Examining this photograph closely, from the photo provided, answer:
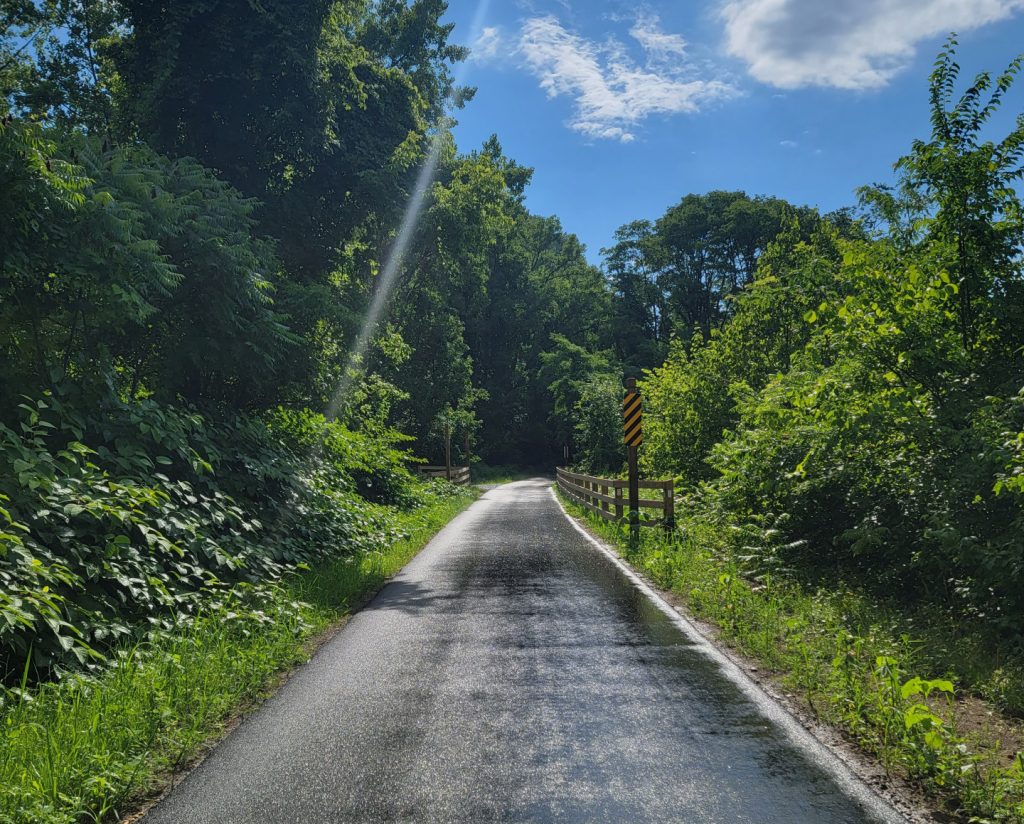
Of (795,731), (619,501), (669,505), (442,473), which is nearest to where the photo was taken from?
(795,731)

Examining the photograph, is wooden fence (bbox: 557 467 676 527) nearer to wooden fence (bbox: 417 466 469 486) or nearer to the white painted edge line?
the white painted edge line

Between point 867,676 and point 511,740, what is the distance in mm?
2501

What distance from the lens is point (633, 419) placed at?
49.0 ft

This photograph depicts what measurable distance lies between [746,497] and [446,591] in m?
4.43

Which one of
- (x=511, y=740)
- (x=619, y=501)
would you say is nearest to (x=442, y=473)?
(x=619, y=501)

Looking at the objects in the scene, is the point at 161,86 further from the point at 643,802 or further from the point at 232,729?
the point at 643,802

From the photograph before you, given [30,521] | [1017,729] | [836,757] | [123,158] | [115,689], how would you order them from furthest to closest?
1. [123,158]
2. [30,521]
3. [115,689]
4. [1017,729]
5. [836,757]

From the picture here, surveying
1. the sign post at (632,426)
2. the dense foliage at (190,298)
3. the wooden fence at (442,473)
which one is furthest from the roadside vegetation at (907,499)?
the wooden fence at (442,473)

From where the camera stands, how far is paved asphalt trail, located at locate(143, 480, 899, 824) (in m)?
3.17

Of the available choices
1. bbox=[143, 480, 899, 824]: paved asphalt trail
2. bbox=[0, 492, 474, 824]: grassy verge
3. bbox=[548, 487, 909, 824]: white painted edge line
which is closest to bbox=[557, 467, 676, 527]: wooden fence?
bbox=[548, 487, 909, 824]: white painted edge line

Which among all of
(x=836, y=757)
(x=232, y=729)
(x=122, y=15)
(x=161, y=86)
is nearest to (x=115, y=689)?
(x=232, y=729)

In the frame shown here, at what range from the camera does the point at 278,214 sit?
593 inches

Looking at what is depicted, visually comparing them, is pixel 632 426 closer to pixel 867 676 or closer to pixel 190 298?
pixel 190 298

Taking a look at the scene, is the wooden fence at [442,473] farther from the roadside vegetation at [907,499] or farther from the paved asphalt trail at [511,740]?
the paved asphalt trail at [511,740]
